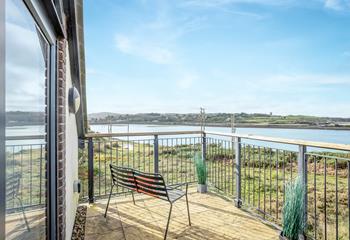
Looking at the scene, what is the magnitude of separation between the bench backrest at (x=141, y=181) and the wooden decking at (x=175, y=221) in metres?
0.51

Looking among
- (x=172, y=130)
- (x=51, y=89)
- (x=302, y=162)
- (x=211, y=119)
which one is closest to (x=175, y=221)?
(x=172, y=130)

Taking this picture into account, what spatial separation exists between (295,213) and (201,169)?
2.15 metres

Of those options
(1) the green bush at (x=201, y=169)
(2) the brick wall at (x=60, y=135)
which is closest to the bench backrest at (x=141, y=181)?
(2) the brick wall at (x=60, y=135)

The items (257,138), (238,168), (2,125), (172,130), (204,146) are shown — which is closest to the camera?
(2,125)

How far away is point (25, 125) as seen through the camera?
47.0 inches

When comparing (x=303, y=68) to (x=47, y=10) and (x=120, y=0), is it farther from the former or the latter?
(x=47, y=10)

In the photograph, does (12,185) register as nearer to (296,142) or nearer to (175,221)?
(296,142)

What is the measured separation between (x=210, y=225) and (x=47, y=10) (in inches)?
115

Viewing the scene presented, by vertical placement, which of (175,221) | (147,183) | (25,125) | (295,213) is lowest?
(175,221)

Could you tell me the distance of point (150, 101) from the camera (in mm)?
16844

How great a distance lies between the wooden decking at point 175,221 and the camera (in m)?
3.00

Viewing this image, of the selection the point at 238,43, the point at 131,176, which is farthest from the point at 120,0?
the point at 131,176

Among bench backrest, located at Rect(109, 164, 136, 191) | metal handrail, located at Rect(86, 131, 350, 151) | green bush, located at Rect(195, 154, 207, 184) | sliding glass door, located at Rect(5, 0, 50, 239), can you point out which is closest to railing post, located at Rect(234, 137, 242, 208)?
metal handrail, located at Rect(86, 131, 350, 151)

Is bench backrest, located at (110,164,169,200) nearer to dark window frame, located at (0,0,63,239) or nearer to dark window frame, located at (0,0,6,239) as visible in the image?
dark window frame, located at (0,0,63,239)
